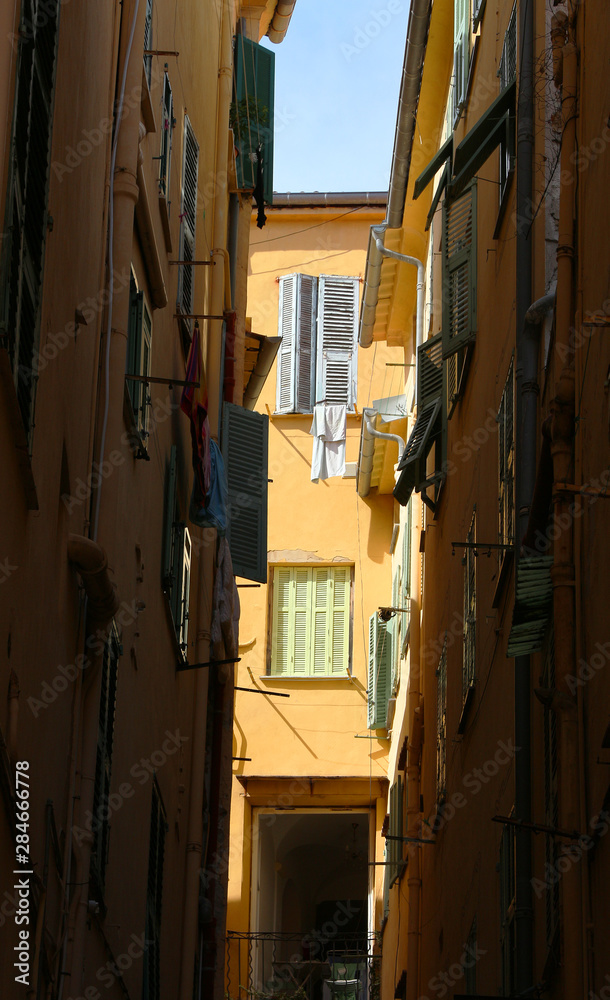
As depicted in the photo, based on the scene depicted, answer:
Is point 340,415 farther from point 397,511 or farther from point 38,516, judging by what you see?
point 38,516

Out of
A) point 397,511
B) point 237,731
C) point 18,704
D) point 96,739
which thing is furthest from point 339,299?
point 18,704

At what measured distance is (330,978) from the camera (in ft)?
88.3

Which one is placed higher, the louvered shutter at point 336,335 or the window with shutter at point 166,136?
the louvered shutter at point 336,335

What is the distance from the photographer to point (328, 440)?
2619 centimetres

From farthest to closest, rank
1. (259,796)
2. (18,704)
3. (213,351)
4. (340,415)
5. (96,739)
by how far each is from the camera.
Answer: (340,415)
(259,796)
(213,351)
(96,739)
(18,704)

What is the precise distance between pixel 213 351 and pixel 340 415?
35.2ft

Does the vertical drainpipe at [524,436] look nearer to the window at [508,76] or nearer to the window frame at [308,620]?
the window at [508,76]

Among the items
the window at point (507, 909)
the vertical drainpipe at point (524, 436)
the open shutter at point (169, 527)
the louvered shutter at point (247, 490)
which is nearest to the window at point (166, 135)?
the open shutter at point (169, 527)

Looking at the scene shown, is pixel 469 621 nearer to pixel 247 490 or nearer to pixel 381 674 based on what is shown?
pixel 247 490

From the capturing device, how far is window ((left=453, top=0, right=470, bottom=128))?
15.7 m

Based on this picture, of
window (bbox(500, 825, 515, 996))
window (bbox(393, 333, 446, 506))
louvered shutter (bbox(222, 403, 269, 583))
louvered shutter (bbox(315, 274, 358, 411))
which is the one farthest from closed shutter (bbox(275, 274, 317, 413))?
window (bbox(500, 825, 515, 996))

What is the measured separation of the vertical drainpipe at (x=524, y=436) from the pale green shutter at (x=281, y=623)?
49.8 ft

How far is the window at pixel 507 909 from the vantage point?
31.1 ft

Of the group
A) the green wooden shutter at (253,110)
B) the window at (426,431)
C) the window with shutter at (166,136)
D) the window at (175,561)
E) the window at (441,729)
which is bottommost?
the window at (441,729)
